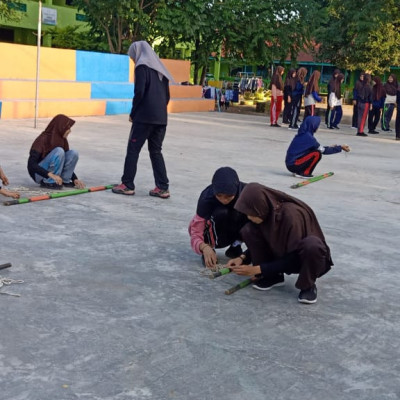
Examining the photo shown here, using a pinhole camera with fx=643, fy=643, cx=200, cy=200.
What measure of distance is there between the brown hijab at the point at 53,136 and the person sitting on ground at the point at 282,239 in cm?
315

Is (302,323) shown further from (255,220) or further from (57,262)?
(57,262)

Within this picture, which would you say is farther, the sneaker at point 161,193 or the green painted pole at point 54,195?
the sneaker at point 161,193

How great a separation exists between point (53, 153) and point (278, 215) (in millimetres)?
3420

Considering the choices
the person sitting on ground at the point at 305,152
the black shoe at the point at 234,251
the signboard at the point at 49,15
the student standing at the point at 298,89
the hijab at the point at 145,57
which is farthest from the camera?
the signboard at the point at 49,15

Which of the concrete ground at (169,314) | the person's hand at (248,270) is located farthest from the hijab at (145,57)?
the person's hand at (248,270)

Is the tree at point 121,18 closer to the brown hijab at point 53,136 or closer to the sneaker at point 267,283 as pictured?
the brown hijab at point 53,136

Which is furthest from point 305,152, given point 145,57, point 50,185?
point 50,185

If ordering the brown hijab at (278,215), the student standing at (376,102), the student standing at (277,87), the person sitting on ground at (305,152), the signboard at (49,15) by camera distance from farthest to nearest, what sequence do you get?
the signboard at (49,15)
the student standing at (376,102)
the student standing at (277,87)
the person sitting on ground at (305,152)
the brown hijab at (278,215)

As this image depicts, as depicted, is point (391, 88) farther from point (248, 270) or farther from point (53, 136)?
point (248, 270)

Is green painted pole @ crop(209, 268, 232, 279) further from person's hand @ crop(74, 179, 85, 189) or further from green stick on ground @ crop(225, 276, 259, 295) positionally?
person's hand @ crop(74, 179, 85, 189)

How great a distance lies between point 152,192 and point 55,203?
43.5 inches

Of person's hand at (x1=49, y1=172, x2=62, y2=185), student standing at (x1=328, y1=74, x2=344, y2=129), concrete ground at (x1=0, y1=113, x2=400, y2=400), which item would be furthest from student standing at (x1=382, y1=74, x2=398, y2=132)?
person's hand at (x1=49, y1=172, x2=62, y2=185)

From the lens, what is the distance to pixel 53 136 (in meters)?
6.49

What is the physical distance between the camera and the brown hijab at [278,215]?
3617mm
